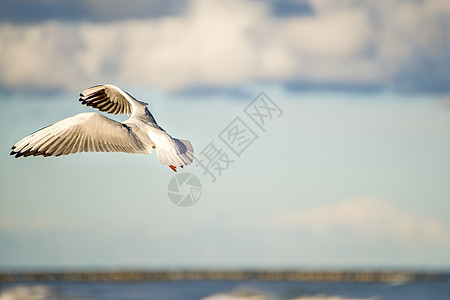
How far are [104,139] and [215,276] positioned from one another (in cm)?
9182

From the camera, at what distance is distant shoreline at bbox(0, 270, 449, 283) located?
9736 centimetres

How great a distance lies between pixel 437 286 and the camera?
8394cm

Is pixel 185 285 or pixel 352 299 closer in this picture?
pixel 352 299

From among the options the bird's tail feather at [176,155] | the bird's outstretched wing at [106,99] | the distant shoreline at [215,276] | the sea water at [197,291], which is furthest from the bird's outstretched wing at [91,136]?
the distant shoreline at [215,276]

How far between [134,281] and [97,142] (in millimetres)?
81640

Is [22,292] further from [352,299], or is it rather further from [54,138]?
[54,138]

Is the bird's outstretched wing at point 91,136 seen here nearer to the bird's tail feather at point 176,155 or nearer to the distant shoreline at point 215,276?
the bird's tail feather at point 176,155

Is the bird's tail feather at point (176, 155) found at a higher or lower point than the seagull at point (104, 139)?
lower

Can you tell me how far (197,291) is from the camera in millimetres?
76438

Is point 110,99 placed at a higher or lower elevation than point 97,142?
higher

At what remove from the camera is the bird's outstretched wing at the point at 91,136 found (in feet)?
53.3

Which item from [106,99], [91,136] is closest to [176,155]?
[91,136]

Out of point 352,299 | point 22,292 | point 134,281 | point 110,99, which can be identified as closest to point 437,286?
point 352,299

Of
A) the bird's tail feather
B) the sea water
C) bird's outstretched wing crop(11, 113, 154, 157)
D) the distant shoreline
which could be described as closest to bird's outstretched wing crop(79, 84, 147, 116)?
bird's outstretched wing crop(11, 113, 154, 157)
